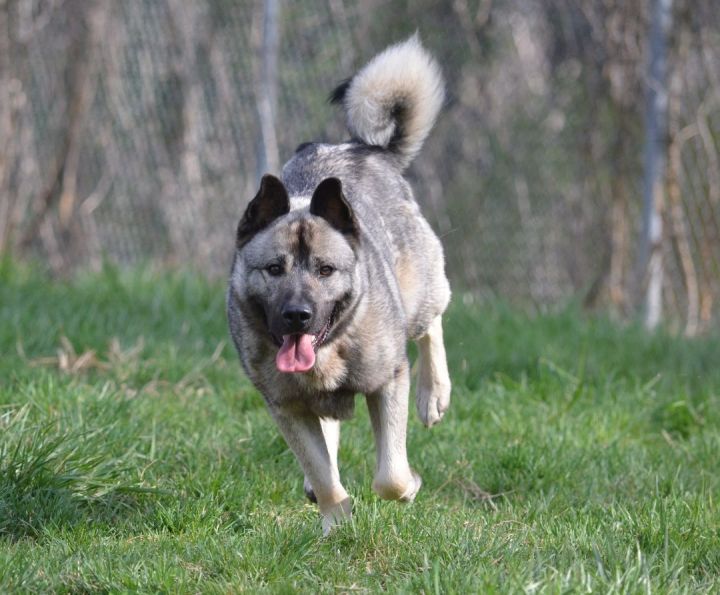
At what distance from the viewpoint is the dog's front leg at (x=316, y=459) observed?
4.09 meters

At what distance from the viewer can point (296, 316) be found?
387cm

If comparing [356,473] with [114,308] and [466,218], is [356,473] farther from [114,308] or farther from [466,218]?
[466,218]

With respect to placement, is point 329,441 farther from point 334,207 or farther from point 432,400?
point 334,207

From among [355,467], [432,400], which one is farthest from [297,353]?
[432,400]

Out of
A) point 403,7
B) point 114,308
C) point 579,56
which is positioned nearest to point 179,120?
point 403,7

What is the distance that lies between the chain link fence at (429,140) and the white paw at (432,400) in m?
3.00

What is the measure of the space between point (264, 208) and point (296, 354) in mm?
584

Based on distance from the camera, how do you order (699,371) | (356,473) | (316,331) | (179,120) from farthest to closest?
(179,120) < (699,371) < (356,473) < (316,331)

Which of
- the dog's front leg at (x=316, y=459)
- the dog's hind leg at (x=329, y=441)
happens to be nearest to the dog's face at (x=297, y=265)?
the dog's front leg at (x=316, y=459)

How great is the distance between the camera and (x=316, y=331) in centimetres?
396

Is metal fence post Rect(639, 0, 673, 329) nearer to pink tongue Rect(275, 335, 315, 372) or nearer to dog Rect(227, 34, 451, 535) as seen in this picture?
dog Rect(227, 34, 451, 535)

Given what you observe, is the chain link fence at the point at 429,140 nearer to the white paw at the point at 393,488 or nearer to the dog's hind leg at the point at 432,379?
the dog's hind leg at the point at 432,379

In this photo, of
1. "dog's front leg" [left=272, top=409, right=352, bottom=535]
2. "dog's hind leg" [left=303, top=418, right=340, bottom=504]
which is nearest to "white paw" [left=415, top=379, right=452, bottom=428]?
"dog's hind leg" [left=303, top=418, right=340, bottom=504]

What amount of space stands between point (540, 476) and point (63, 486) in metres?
→ 1.91
